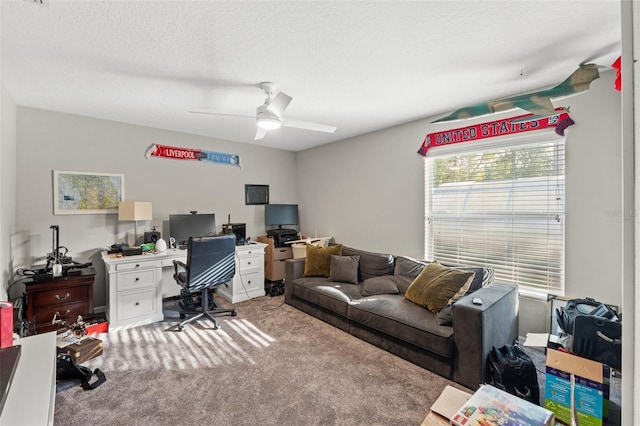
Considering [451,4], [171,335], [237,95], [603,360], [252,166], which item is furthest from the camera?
[252,166]

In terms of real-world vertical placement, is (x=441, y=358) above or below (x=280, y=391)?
above

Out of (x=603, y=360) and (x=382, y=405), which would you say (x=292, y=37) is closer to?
(x=382, y=405)

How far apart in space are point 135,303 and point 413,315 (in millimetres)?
3094

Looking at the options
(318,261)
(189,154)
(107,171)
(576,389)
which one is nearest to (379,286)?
(318,261)

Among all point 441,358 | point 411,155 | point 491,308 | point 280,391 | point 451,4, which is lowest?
point 280,391

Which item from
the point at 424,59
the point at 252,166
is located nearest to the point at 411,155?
the point at 424,59

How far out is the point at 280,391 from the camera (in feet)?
7.00

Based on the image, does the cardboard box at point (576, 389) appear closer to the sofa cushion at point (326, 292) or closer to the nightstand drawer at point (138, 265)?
the sofa cushion at point (326, 292)

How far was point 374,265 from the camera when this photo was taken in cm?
372

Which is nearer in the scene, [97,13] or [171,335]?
[97,13]

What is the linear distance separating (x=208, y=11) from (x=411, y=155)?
287 centimetres

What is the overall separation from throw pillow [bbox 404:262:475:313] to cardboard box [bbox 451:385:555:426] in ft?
4.47

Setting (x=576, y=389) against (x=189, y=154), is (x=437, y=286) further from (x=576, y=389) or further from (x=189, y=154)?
(x=189, y=154)

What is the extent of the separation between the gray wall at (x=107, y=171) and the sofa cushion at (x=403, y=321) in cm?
290
